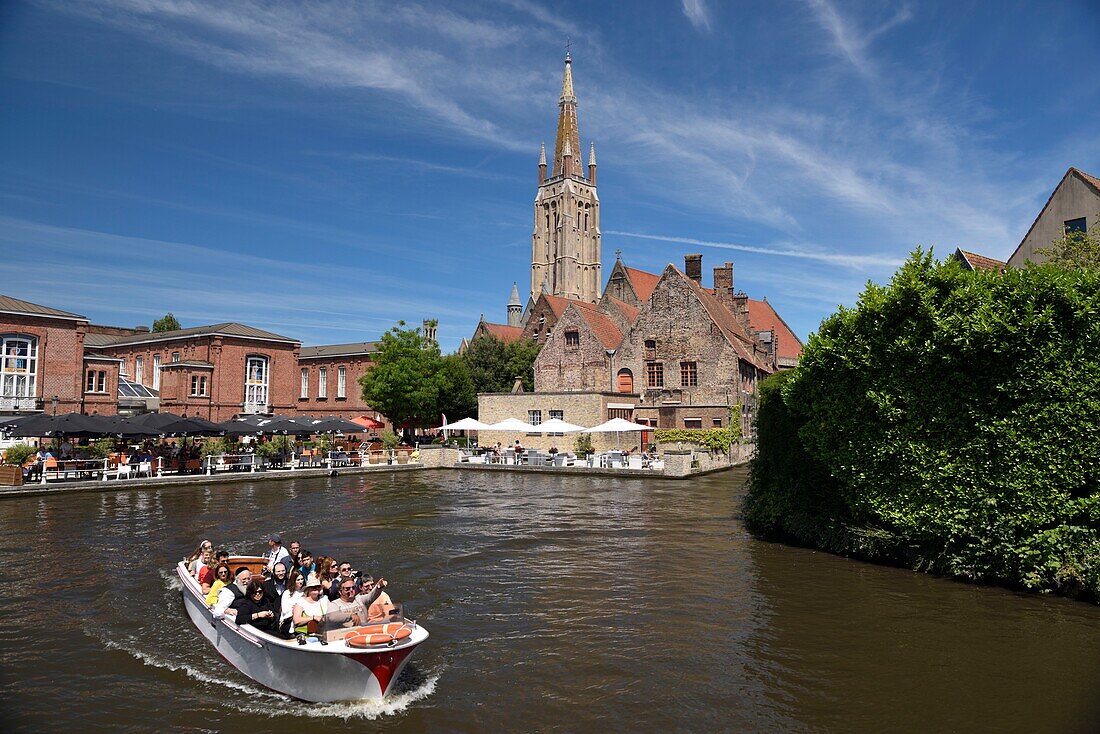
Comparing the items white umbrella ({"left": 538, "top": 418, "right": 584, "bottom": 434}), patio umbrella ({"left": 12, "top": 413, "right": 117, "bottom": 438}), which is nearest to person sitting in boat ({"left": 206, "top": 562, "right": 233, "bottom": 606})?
patio umbrella ({"left": 12, "top": 413, "right": 117, "bottom": 438})

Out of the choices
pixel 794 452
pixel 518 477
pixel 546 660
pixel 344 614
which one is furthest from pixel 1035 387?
pixel 518 477

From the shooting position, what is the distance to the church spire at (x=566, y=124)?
114m

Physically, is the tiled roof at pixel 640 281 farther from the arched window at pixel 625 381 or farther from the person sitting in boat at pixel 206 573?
the person sitting in boat at pixel 206 573

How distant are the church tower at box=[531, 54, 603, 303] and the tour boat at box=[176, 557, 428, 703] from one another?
9948 cm

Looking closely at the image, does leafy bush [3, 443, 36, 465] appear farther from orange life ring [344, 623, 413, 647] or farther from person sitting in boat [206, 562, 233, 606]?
orange life ring [344, 623, 413, 647]

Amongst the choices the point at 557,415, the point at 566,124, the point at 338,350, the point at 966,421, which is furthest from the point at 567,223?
the point at 966,421

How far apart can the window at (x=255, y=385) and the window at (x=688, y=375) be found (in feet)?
114

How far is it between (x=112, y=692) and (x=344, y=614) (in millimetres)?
3445

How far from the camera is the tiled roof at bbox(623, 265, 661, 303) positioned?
69562mm

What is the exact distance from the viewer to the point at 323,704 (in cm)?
940

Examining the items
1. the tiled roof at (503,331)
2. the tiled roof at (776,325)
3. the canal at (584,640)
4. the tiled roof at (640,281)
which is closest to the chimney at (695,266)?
the tiled roof at (640,281)

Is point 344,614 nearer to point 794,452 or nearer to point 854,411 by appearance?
point 854,411

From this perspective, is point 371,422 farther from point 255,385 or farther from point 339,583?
point 339,583

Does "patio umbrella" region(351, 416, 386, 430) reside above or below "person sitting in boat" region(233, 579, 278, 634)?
above
